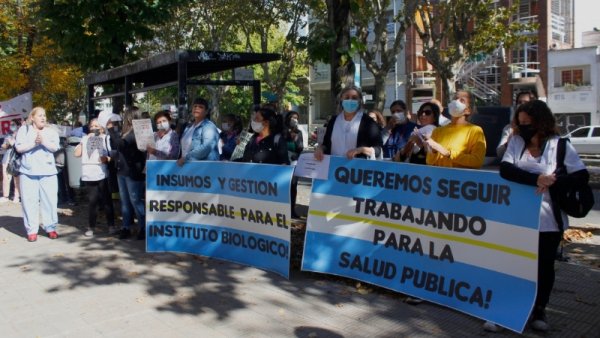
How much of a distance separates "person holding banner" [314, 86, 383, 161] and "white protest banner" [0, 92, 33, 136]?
1087cm

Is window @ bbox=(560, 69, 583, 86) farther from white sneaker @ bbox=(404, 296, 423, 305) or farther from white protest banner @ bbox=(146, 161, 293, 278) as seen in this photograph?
white sneaker @ bbox=(404, 296, 423, 305)

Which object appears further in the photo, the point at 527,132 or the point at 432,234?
the point at 432,234

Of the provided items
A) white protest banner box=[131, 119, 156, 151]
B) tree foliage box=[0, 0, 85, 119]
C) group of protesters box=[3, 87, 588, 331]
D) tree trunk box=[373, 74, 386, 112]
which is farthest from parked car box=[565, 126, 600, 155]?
white protest banner box=[131, 119, 156, 151]

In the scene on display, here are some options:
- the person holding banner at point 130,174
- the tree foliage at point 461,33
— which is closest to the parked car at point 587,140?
the tree foliage at point 461,33

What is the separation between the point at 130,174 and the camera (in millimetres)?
7715

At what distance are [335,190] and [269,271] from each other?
1.25 metres

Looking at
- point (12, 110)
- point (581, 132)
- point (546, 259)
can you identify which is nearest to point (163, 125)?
point (546, 259)

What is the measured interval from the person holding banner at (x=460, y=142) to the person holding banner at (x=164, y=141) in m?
3.96

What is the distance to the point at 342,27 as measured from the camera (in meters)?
6.96

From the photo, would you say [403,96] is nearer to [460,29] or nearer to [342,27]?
[460,29]

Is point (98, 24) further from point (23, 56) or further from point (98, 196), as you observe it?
point (23, 56)

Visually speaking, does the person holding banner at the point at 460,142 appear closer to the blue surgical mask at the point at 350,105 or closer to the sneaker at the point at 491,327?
the blue surgical mask at the point at 350,105

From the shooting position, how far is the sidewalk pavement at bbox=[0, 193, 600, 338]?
4500 millimetres

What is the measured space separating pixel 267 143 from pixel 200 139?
2.99ft
